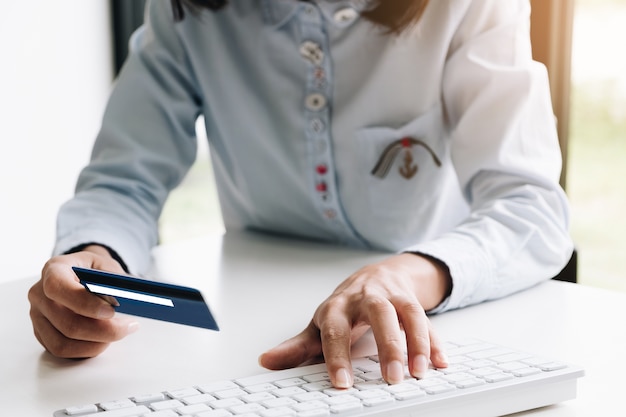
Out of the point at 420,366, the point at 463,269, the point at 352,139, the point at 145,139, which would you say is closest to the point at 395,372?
the point at 420,366

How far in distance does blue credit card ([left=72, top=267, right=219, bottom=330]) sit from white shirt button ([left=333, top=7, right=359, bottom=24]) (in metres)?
0.49

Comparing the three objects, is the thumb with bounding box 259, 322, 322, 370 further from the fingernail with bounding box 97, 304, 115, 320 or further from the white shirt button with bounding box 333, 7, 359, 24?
the white shirt button with bounding box 333, 7, 359, 24

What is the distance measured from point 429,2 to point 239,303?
396 mm

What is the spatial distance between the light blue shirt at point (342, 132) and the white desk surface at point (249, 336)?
0.22 ft

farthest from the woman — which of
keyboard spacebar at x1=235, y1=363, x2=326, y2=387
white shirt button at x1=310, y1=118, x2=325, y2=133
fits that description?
keyboard spacebar at x1=235, y1=363, x2=326, y2=387

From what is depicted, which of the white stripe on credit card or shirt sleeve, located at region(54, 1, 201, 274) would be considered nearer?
the white stripe on credit card

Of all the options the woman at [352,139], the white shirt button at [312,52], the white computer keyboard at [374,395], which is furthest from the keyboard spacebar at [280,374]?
the white shirt button at [312,52]

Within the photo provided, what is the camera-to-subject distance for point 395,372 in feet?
1.70

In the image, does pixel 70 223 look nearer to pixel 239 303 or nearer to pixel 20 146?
pixel 239 303

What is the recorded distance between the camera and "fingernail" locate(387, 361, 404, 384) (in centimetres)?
52

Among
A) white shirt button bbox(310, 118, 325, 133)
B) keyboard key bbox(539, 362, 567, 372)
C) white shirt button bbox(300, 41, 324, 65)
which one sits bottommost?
keyboard key bbox(539, 362, 567, 372)

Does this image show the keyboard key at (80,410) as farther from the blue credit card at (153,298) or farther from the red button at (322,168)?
the red button at (322,168)

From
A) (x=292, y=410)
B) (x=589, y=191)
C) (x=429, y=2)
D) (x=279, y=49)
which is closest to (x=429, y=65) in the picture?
(x=429, y=2)

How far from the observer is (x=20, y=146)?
6.43ft
